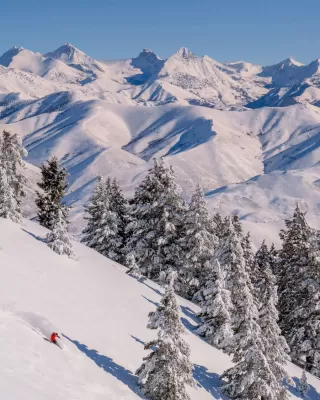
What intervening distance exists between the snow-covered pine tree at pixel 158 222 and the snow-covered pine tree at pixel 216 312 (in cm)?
1112

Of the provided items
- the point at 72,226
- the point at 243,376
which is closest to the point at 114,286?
the point at 243,376

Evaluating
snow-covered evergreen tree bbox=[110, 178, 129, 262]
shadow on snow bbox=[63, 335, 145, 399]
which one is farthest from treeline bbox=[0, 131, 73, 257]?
shadow on snow bbox=[63, 335, 145, 399]

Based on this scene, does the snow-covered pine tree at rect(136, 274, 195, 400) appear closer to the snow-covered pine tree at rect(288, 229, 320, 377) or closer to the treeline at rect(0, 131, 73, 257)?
the treeline at rect(0, 131, 73, 257)

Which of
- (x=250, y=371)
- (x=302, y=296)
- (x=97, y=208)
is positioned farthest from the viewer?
(x=97, y=208)

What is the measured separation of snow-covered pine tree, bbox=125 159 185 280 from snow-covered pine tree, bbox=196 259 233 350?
11119 mm

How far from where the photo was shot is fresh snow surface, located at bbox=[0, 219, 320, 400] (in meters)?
11.9

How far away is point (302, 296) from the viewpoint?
33906mm

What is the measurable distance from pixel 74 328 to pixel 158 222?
18.5m

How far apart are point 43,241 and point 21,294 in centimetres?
911

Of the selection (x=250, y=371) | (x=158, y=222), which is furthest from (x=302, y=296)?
(x=250, y=371)

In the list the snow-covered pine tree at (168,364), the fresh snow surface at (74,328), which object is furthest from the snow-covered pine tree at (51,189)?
the snow-covered pine tree at (168,364)

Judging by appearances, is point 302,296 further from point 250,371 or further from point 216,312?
Answer: point 250,371

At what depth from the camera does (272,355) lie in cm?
1891

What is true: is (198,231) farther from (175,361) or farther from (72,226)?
(72,226)
